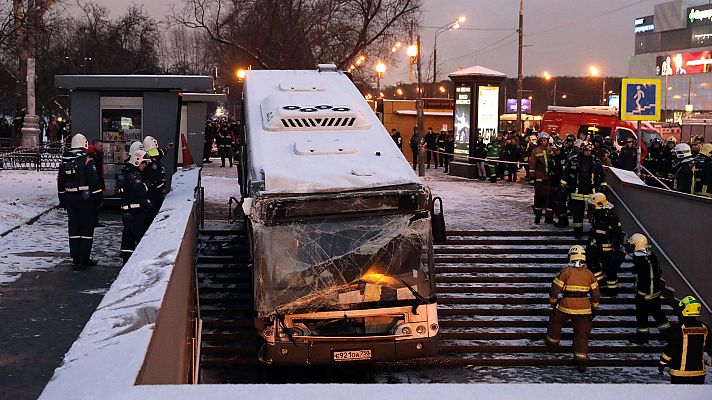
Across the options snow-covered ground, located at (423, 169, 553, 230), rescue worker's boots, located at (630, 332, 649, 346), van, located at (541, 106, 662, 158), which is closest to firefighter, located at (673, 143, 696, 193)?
snow-covered ground, located at (423, 169, 553, 230)

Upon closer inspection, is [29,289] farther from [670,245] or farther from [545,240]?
[670,245]

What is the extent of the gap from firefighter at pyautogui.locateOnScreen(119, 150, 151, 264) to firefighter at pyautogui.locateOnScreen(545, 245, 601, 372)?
6.35 m

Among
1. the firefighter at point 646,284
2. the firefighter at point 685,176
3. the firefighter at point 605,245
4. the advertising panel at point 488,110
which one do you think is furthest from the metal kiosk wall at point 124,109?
the advertising panel at point 488,110

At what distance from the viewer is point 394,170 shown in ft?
34.7

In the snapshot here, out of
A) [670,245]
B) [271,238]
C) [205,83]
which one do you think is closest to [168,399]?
[271,238]

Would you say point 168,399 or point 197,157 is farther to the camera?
point 197,157

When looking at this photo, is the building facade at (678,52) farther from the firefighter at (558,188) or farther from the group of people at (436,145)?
the firefighter at (558,188)

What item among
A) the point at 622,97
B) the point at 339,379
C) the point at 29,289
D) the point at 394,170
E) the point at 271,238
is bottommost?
the point at 339,379

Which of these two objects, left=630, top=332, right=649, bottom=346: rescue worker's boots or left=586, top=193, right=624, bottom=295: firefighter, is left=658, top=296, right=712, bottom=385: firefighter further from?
left=586, top=193, right=624, bottom=295: firefighter

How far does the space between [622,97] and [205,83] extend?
30.6 ft

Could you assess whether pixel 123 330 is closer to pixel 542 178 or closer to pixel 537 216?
pixel 537 216

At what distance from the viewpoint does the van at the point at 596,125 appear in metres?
32.3

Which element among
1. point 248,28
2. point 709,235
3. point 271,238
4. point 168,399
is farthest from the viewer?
point 248,28

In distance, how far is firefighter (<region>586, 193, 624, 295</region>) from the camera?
13.9 metres
